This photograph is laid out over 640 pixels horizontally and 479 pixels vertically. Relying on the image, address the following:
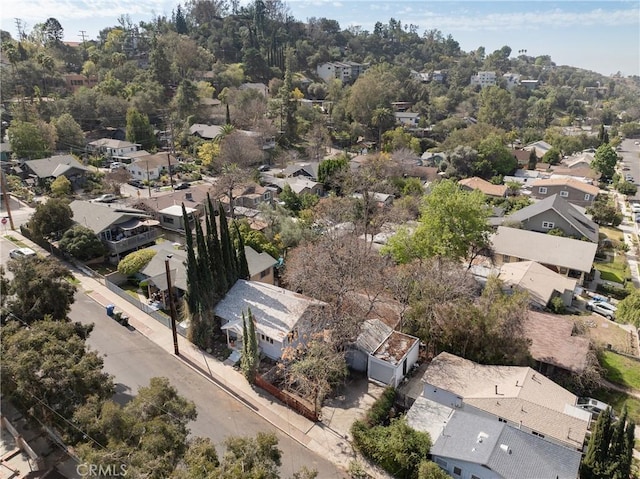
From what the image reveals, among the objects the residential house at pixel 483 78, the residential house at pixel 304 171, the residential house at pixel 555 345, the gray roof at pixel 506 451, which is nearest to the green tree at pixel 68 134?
the residential house at pixel 304 171

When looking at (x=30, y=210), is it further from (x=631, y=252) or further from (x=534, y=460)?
(x=631, y=252)

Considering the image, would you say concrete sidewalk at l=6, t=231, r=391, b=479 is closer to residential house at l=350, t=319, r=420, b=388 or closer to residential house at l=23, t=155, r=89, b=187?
residential house at l=350, t=319, r=420, b=388

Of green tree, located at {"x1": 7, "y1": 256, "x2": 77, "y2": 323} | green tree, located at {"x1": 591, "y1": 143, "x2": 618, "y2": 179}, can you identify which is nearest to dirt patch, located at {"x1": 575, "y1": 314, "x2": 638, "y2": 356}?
green tree, located at {"x1": 7, "y1": 256, "x2": 77, "y2": 323}

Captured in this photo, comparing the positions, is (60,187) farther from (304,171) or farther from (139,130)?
(304,171)

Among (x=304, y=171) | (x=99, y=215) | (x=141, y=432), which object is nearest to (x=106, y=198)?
(x=99, y=215)

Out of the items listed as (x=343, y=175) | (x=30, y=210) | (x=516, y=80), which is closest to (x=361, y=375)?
(x=343, y=175)

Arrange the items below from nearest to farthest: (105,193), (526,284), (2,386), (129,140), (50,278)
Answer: (2,386), (50,278), (526,284), (105,193), (129,140)

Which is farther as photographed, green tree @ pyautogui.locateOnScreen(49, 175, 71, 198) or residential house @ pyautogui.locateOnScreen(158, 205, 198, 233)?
green tree @ pyautogui.locateOnScreen(49, 175, 71, 198)
